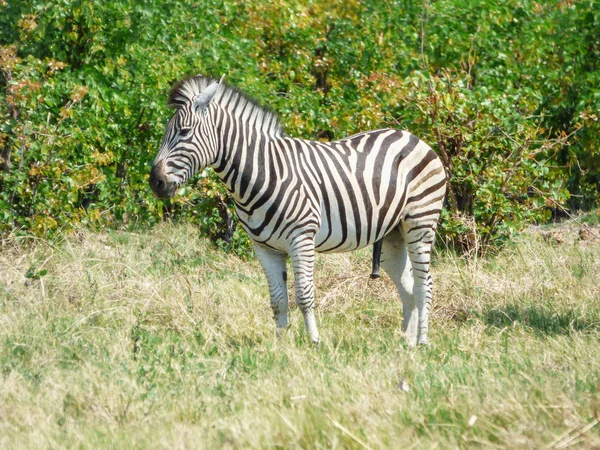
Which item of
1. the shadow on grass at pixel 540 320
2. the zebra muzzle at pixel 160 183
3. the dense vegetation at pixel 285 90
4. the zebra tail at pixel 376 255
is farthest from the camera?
the dense vegetation at pixel 285 90

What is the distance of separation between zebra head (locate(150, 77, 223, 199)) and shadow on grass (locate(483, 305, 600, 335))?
2670mm

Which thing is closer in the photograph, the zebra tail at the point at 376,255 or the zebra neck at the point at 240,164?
the zebra neck at the point at 240,164

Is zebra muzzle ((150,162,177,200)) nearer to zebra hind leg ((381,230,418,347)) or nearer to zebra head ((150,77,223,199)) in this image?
zebra head ((150,77,223,199))

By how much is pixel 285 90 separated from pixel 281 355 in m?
6.53

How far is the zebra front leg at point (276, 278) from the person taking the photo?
668 cm

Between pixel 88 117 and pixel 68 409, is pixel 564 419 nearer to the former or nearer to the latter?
pixel 68 409

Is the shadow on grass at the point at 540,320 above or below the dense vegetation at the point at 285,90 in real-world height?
below

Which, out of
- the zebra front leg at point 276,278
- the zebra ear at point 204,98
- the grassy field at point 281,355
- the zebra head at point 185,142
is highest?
the zebra ear at point 204,98

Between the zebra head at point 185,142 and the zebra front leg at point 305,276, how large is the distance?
903mm

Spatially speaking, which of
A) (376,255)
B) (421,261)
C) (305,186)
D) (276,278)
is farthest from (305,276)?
(421,261)

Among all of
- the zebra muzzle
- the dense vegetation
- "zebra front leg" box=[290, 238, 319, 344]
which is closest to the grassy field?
"zebra front leg" box=[290, 238, 319, 344]

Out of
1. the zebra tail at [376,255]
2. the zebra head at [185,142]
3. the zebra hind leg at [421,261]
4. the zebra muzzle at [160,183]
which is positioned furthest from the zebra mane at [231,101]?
the zebra hind leg at [421,261]

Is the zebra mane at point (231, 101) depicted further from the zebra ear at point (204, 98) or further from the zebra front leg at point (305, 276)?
the zebra front leg at point (305, 276)

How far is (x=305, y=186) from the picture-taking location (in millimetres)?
6602
